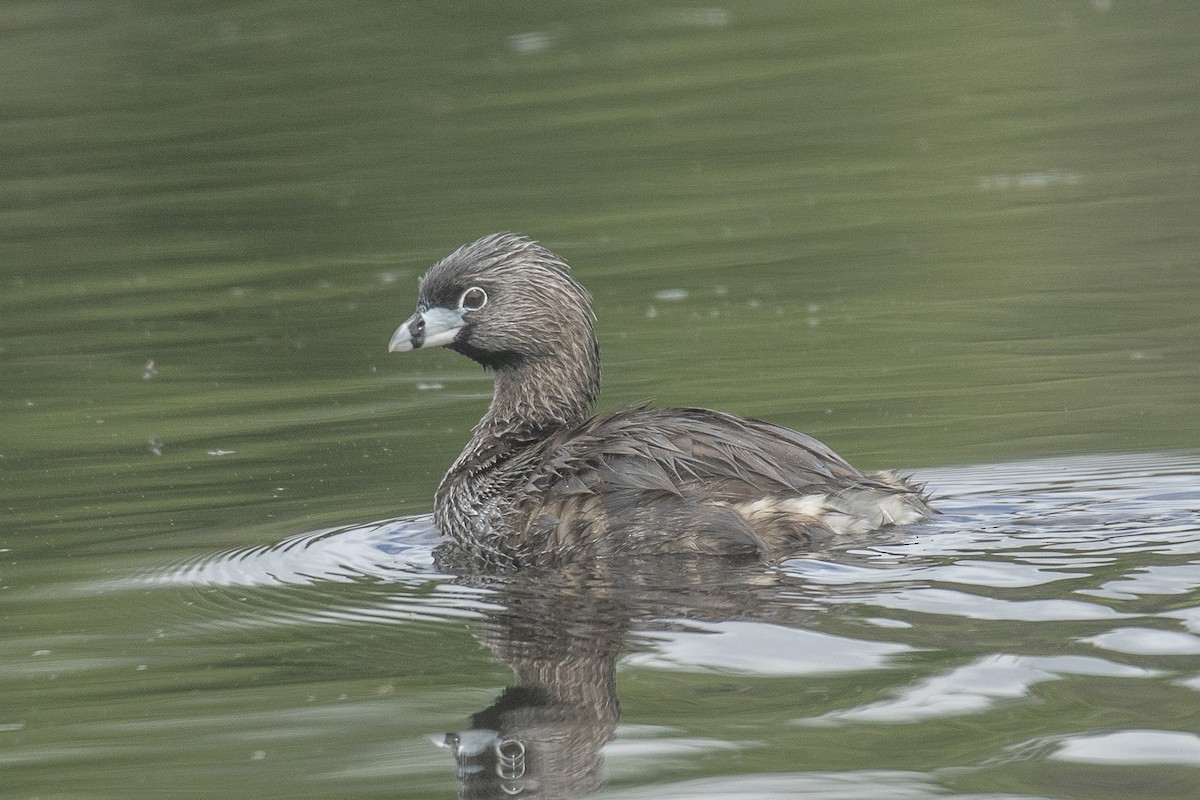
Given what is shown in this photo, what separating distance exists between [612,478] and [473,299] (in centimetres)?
146

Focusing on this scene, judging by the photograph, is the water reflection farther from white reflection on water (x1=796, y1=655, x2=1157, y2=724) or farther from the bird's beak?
the bird's beak

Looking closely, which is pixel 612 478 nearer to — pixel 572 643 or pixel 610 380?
pixel 572 643

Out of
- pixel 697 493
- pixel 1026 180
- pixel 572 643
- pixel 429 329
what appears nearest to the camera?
pixel 572 643

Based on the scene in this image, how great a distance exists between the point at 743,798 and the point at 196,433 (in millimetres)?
5545

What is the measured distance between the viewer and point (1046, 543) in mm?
7074

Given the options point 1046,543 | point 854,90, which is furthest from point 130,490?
point 854,90

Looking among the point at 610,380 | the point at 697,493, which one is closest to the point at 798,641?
the point at 697,493

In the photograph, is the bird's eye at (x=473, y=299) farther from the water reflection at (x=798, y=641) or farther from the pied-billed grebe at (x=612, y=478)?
the water reflection at (x=798, y=641)

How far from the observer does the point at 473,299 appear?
8523 mm

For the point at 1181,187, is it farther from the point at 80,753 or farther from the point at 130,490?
the point at 80,753

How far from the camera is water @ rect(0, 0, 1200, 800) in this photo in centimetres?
564

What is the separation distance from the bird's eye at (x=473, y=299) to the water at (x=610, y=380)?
860 mm

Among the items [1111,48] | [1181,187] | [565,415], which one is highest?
[1111,48]

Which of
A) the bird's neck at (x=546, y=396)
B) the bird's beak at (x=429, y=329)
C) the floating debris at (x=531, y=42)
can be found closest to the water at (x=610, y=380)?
the floating debris at (x=531, y=42)
